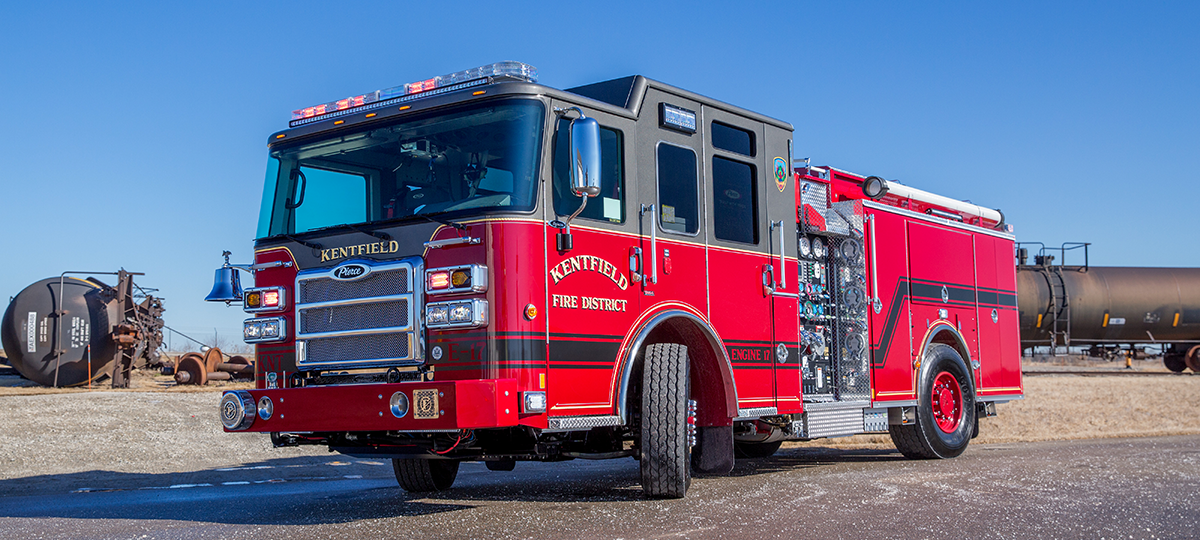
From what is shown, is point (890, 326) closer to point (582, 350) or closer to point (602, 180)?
point (602, 180)

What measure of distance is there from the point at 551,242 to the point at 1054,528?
3.62m

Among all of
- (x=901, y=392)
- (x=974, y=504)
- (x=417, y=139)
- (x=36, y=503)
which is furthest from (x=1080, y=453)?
(x=36, y=503)

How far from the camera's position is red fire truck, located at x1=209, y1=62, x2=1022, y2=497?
6.66m

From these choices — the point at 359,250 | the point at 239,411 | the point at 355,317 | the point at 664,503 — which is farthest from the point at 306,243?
the point at 664,503

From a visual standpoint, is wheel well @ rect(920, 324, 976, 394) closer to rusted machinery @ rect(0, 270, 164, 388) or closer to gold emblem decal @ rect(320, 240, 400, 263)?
gold emblem decal @ rect(320, 240, 400, 263)

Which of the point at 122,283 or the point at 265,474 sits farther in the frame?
the point at 122,283

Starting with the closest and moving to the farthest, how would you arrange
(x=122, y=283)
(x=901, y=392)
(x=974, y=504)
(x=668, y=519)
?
(x=668, y=519)
(x=974, y=504)
(x=901, y=392)
(x=122, y=283)

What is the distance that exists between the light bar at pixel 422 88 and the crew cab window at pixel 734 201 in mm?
2080

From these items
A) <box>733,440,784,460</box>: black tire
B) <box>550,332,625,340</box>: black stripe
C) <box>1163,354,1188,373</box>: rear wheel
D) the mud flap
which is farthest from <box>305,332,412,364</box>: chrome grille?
<box>1163,354,1188,373</box>: rear wheel

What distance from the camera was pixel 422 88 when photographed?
7.39 metres

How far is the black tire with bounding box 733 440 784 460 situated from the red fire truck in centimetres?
225

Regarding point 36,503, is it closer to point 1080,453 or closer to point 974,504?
point 974,504

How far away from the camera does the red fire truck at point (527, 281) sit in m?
6.66

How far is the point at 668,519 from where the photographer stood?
6.70m
